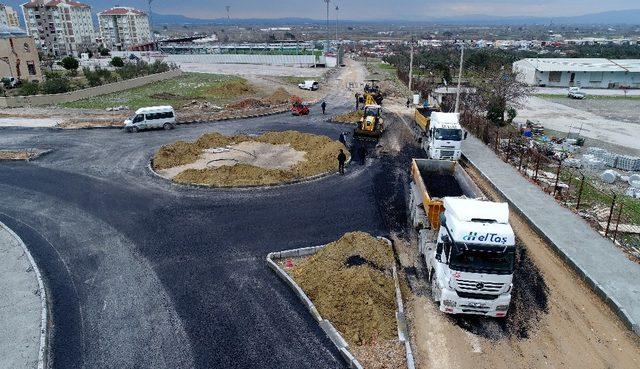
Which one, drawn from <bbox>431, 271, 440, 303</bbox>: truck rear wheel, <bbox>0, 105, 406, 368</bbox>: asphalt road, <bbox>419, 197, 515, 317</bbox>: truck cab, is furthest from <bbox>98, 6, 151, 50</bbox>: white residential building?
<bbox>419, 197, 515, 317</bbox>: truck cab

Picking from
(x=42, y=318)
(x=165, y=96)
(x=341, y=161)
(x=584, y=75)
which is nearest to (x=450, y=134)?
(x=341, y=161)

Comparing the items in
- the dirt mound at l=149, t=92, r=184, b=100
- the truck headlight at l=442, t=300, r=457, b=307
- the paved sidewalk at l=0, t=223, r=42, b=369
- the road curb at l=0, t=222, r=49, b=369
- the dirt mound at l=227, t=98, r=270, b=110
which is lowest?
the paved sidewalk at l=0, t=223, r=42, b=369

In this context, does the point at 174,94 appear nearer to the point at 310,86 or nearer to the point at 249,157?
the point at 310,86

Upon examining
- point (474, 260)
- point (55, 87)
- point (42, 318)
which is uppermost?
point (55, 87)

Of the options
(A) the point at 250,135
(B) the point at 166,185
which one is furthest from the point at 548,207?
(A) the point at 250,135

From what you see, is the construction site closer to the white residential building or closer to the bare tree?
the bare tree
